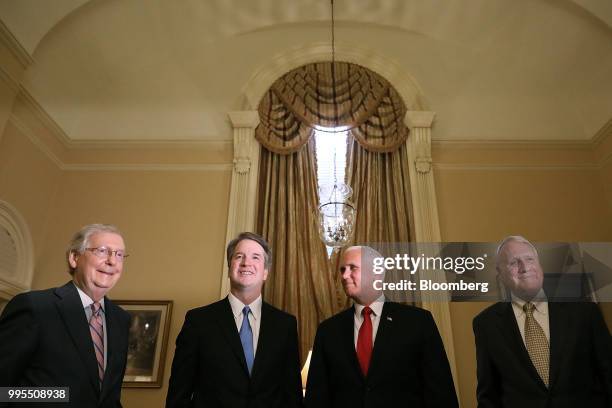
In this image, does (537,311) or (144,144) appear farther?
(144,144)

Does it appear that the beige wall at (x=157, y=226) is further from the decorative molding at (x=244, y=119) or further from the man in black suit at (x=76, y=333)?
the man in black suit at (x=76, y=333)

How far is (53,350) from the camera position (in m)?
1.60

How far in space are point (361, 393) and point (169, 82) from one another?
4410 mm

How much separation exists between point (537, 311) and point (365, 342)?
73cm

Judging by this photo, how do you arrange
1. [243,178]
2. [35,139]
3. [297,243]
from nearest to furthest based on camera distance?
[297,243] → [35,139] → [243,178]

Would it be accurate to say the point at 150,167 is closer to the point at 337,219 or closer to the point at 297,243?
the point at 297,243

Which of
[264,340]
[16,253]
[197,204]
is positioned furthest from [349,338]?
[16,253]

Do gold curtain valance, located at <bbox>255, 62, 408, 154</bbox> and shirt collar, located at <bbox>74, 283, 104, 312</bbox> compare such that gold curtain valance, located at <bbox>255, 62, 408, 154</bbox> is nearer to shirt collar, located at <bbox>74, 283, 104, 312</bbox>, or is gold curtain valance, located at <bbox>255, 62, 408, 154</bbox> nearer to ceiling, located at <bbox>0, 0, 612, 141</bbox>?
ceiling, located at <bbox>0, 0, 612, 141</bbox>

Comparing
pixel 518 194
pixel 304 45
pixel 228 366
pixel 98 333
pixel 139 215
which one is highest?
pixel 304 45

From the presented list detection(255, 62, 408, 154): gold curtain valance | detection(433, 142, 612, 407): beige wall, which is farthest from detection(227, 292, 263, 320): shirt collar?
detection(255, 62, 408, 154): gold curtain valance

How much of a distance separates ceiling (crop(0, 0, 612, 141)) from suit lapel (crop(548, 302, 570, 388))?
346 cm

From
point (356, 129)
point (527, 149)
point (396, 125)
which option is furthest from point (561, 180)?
point (356, 129)

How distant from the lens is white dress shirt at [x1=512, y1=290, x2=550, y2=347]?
1765 mm

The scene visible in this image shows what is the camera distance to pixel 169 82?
516 centimetres
